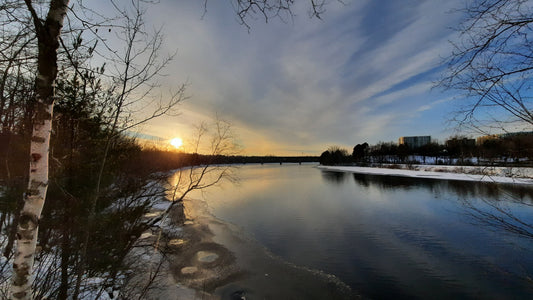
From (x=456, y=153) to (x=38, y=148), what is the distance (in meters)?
79.7

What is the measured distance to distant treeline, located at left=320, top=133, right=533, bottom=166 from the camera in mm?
3821

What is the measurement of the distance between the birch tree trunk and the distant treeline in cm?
578

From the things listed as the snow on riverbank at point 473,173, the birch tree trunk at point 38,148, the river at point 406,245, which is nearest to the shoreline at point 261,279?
the river at point 406,245

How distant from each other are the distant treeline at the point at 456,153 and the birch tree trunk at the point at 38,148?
5.78 m

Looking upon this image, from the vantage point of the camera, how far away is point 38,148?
1.98m

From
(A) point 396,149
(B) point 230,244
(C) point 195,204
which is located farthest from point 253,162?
(B) point 230,244

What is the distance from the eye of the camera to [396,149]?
3041 inches

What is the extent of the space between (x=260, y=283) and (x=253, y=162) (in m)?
139

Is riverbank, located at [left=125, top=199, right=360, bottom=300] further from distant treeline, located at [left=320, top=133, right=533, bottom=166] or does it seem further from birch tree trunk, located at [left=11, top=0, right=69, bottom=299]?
distant treeline, located at [left=320, top=133, right=533, bottom=166]

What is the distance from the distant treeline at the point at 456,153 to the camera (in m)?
3.82

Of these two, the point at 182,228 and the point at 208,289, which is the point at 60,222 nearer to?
the point at 208,289

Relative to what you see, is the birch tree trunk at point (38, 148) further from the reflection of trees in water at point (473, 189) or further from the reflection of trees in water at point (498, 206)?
the reflection of trees in water at point (473, 189)

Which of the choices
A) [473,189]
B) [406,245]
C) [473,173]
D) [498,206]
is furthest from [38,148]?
[473,189]

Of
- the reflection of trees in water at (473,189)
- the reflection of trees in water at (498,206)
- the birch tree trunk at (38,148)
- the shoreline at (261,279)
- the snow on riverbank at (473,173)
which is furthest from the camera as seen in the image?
the reflection of trees in water at (473,189)
